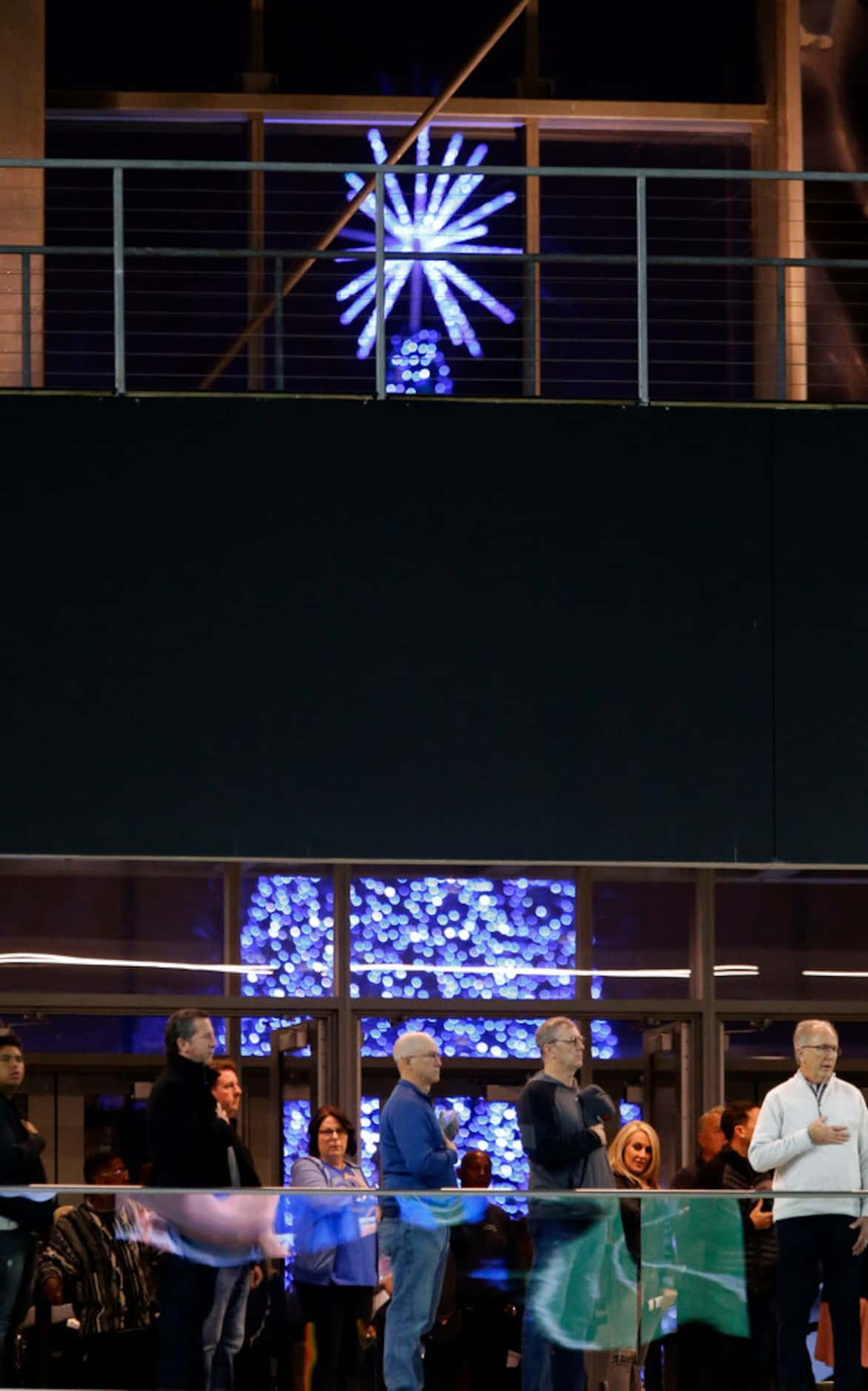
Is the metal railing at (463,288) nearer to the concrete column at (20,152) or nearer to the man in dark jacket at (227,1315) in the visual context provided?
the concrete column at (20,152)

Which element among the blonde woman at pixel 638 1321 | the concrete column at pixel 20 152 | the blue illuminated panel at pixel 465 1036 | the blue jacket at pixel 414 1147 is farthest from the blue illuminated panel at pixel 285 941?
the blonde woman at pixel 638 1321

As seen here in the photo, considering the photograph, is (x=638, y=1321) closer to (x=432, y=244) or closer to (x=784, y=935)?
(x=784, y=935)

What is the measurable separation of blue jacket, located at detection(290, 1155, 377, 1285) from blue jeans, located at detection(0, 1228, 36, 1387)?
93 centimetres

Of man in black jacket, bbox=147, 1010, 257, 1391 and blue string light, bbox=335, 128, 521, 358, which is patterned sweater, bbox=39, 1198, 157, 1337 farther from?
blue string light, bbox=335, 128, 521, 358

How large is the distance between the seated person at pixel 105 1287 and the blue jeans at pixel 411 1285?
0.82 m

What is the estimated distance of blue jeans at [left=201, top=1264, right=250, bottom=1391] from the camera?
8297 mm

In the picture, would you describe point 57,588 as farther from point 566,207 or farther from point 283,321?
point 566,207

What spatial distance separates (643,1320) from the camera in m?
8.45

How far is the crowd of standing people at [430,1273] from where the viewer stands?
8.30 meters

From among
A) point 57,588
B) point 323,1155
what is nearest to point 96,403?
point 57,588

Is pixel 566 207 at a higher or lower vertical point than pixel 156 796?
higher

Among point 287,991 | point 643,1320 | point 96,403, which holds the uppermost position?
point 96,403

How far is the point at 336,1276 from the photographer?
8.36m

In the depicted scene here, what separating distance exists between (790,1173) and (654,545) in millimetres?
2800
